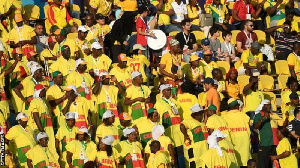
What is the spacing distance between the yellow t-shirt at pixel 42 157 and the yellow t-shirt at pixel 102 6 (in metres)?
6.61

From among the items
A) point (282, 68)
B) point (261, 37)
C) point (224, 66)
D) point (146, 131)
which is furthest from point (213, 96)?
point (261, 37)

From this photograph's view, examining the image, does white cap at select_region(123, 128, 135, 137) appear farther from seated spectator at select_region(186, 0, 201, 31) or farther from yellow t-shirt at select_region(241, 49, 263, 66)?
seated spectator at select_region(186, 0, 201, 31)

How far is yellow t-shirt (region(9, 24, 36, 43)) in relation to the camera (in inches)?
931

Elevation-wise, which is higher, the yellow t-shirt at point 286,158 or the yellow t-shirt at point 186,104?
the yellow t-shirt at point 186,104

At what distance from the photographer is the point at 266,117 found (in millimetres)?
20906

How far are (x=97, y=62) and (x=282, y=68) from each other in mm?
4501

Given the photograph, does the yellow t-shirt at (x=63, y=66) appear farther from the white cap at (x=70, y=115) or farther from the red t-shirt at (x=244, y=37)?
the red t-shirt at (x=244, y=37)

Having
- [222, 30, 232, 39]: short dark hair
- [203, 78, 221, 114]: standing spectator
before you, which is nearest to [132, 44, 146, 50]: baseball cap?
[222, 30, 232, 39]: short dark hair

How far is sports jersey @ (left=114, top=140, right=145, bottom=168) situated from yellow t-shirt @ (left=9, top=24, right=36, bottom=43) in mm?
4977

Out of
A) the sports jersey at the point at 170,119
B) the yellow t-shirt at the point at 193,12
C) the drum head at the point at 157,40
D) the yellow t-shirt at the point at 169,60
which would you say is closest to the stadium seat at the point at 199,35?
the yellow t-shirt at the point at 193,12

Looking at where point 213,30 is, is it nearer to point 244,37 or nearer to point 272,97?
point 244,37

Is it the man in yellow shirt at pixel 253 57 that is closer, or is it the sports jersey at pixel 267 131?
the sports jersey at pixel 267 131

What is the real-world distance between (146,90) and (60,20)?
3.97m

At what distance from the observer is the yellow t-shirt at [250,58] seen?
952 inches
